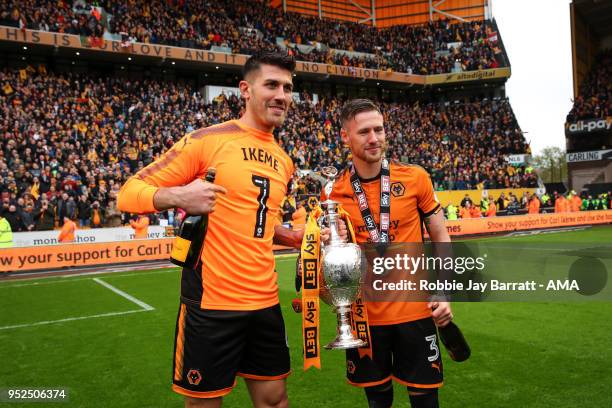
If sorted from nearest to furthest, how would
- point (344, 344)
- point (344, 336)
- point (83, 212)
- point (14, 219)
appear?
point (344, 344)
point (344, 336)
point (14, 219)
point (83, 212)

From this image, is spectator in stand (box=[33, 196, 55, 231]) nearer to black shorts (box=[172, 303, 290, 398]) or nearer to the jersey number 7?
black shorts (box=[172, 303, 290, 398])

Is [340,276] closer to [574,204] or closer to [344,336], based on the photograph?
[344,336]

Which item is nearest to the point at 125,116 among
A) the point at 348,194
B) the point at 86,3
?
the point at 86,3

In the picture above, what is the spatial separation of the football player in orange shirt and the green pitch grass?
6.4 inches

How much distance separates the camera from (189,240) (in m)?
2.52

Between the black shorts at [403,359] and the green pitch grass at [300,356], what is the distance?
1.02 meters

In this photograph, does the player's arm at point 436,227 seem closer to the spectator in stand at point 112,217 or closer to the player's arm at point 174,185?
the player's arm at point 174,185

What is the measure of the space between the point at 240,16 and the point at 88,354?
34554mm

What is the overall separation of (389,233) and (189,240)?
126 cm

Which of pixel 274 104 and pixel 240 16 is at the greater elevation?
pixel 240 16

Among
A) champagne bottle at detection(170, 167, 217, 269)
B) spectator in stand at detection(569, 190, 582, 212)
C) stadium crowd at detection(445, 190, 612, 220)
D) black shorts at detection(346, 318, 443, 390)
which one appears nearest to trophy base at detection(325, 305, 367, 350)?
black shorts at detection(346, 318, 443, 390)

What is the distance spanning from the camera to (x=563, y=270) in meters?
10.4

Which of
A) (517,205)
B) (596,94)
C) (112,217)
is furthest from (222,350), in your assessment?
(596,94)

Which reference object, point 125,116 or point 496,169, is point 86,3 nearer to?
point 125,116
